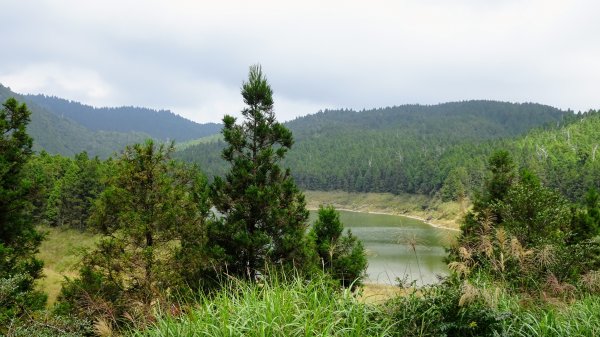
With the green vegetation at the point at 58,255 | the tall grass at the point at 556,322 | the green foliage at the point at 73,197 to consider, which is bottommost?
the green vegetation at the point at 58,255

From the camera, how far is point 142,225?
14547 millimetres

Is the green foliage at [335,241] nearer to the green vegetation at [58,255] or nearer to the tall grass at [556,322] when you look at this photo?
the green vegetation at [58,255]

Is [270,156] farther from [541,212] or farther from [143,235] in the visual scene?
[541,212]

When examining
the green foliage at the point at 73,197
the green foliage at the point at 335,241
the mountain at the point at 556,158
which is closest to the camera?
the green foliage at the point at 335,241

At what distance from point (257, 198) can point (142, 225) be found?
13.3 feet

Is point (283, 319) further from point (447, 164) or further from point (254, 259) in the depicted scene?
point (447, 164)

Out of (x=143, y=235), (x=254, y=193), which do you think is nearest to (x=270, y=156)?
(x=254, y=193)

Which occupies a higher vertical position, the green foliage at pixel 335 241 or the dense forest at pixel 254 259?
the dense forest at pixel 254 259

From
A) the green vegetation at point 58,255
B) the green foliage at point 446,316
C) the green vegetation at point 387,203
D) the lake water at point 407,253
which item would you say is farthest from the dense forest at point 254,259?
the green vegetation at point 387,203

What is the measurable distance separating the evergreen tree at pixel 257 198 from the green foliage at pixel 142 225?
1.30 m

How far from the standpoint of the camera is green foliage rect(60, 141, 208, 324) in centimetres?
1395

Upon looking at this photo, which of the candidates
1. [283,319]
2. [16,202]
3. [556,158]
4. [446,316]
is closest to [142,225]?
[16,202]

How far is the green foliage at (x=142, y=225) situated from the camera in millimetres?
13953

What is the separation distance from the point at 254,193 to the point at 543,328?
34.9 feet
